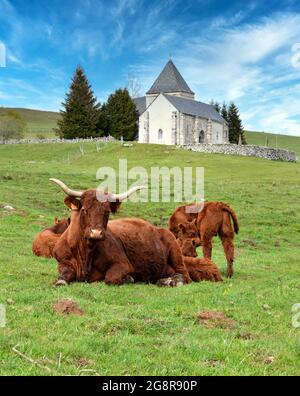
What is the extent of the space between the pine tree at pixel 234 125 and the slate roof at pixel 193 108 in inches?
275

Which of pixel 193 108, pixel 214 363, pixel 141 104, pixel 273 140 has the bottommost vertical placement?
pixel 214 363

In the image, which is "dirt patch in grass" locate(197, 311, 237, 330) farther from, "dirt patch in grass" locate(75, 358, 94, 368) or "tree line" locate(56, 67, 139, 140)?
"tree line" locate(56, 67, 139, 140)

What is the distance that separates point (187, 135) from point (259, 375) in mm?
86623

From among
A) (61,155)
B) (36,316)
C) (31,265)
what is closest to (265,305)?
(36,316)

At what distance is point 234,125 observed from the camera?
109 m

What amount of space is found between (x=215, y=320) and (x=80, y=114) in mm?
85999

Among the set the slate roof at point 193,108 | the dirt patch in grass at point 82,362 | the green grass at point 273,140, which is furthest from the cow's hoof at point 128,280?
the green grass at point 273,140

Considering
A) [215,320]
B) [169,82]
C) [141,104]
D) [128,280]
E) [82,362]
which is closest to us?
[82,362]

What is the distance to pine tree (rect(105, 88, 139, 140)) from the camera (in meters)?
93.7

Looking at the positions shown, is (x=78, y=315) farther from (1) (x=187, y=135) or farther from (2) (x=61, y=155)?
(1) (x=187, y=135)

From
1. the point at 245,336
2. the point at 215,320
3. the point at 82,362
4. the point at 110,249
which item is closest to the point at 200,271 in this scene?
the point at 110,249

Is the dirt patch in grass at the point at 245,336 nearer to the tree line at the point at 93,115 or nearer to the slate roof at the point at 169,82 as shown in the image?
the tree line at the point at 93,115

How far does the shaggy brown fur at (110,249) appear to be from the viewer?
9250 millimetres

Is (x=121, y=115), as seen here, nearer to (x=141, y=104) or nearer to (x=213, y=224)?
(x=141, y=104)
